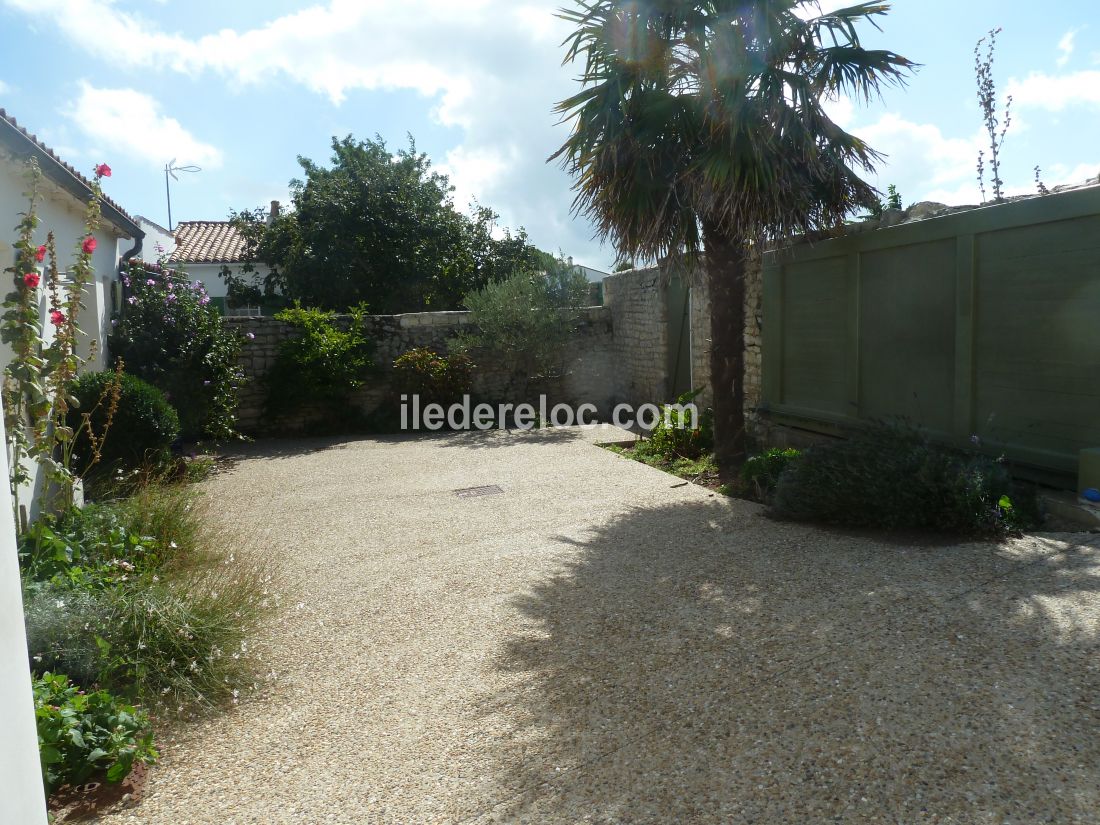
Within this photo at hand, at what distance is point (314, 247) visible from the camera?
1584 cm

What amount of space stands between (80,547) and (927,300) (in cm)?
640

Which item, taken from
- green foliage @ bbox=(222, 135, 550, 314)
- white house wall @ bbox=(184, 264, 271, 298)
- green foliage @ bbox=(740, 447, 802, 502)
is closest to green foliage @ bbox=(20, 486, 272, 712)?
green foliage @ bbox=(740, 447, 802, 502)

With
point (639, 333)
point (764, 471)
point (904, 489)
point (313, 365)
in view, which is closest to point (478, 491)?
point (764, 471)

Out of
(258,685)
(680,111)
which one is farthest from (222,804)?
(680,111)

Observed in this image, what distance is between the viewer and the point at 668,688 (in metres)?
3.21

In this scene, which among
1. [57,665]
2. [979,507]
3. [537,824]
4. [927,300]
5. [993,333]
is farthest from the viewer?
[927,300]

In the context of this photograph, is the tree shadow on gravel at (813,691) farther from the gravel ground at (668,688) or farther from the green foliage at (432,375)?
the green foliage at (432,375)

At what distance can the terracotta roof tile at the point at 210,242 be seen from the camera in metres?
23.2

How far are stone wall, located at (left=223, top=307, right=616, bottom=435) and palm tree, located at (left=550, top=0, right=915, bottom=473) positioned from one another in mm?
5858

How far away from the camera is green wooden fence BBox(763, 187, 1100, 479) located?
5.18 meters

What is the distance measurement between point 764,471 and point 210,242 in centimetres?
2346

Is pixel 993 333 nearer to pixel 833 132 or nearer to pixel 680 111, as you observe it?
pixel 833 132

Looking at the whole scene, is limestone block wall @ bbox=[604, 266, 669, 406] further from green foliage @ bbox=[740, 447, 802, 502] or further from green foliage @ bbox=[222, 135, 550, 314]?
green foliage @ bbox=[740, 447, 802, 502]

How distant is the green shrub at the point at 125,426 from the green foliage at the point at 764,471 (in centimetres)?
550
